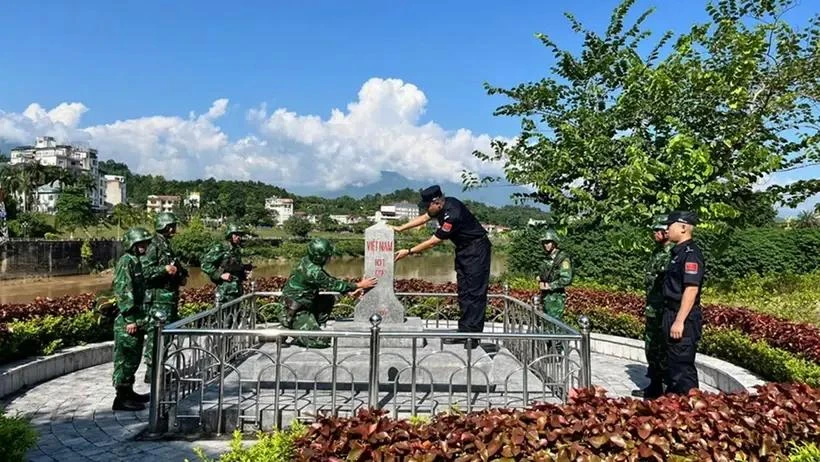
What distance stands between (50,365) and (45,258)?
39.4 metres

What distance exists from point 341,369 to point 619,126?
11769mm

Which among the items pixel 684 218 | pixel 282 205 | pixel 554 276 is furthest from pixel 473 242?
pixel 282 205

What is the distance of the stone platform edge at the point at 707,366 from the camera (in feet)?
22.3

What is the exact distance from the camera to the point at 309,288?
661 cm

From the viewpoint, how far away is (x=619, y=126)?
15148 millimetres

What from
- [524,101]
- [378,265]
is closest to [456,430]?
[378,265]

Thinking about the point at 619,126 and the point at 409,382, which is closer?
the point at 409,382

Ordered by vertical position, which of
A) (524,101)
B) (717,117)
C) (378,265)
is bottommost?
(378,265)

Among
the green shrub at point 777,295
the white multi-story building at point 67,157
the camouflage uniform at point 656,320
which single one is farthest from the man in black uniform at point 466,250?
the white multi-story building at point 67,157

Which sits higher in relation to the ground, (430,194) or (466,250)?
(430,194)

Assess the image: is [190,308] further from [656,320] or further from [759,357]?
[759,357]

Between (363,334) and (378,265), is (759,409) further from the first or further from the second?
(378,265)

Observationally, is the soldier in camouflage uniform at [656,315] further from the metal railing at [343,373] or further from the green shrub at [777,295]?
the green shrub at [777,295]

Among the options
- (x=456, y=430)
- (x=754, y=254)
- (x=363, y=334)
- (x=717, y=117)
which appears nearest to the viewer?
(x=456, y=430)
